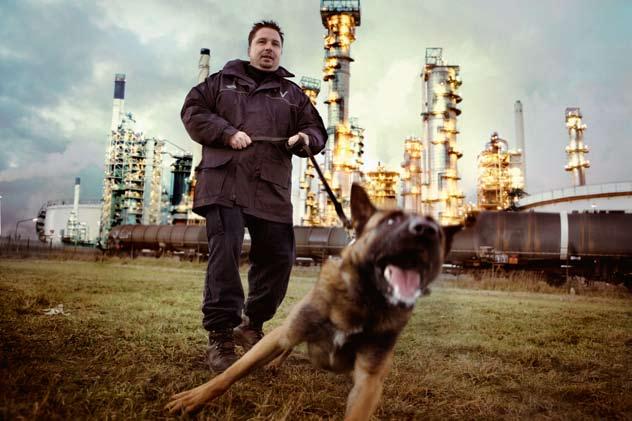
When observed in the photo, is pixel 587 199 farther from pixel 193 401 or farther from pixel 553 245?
pixel 193 401

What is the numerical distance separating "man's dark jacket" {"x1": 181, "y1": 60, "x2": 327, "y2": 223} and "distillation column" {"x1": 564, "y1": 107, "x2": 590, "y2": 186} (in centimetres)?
4856

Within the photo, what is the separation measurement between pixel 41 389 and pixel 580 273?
57.3 feet

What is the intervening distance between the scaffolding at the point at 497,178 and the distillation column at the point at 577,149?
542cm

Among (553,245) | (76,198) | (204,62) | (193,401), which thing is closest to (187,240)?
(553,245)

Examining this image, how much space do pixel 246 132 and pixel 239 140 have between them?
0.29 m

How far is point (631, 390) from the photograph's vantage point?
3102mm

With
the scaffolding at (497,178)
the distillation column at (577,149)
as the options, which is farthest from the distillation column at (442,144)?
the distillation column at (577,149)

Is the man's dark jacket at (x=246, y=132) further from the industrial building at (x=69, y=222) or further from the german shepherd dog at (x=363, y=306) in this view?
the industrial building at (x=69, y=222)

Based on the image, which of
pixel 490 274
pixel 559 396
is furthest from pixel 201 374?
pixel 490 274

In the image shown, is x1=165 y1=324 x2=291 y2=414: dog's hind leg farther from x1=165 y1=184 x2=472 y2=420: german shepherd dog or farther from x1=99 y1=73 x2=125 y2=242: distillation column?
x1=99 y1=73 x2=125 y2=242: distillation column

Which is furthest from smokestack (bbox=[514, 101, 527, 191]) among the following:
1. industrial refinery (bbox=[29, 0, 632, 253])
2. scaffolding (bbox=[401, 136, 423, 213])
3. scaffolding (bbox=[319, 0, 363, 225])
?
scaffolding (bbox=[319, 0, 363, 225])

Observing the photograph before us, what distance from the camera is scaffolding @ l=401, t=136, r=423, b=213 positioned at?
50.0 metres

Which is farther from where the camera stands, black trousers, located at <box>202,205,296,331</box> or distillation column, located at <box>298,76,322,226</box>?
distillation column, located at <box>298,76,322,226</box>

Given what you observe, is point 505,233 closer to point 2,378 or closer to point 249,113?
point 249,113
